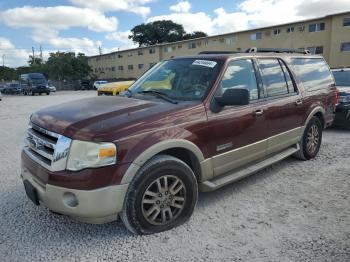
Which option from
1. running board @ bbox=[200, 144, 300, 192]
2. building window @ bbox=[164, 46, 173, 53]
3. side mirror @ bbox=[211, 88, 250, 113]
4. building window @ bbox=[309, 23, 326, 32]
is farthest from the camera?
building window @ bbox=[164, 46, 173, 53]

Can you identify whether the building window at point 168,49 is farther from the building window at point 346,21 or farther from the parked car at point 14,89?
the building window at point 346,21

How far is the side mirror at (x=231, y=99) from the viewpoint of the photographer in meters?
3.34

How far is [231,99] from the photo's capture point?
3.40m

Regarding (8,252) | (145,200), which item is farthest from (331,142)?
(8,252)

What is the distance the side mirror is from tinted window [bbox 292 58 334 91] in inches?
82.8

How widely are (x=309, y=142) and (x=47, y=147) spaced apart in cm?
431

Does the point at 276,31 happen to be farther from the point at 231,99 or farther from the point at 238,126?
the point at 231,99

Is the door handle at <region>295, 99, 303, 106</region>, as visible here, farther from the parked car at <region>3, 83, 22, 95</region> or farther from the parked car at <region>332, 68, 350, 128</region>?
the parked car at <region>3, 83, 22, 95</region>

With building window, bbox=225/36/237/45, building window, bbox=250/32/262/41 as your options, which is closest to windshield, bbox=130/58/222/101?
building window, bbox=250/32/262/41

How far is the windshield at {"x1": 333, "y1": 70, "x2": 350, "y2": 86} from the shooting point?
351 inches

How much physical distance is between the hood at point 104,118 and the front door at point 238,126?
50cm

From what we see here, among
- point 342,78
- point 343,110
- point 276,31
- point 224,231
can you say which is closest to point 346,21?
point 276,31

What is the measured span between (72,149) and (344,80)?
340 inches

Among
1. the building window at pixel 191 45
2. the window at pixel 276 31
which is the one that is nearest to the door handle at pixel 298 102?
the window at pixel 276 31
